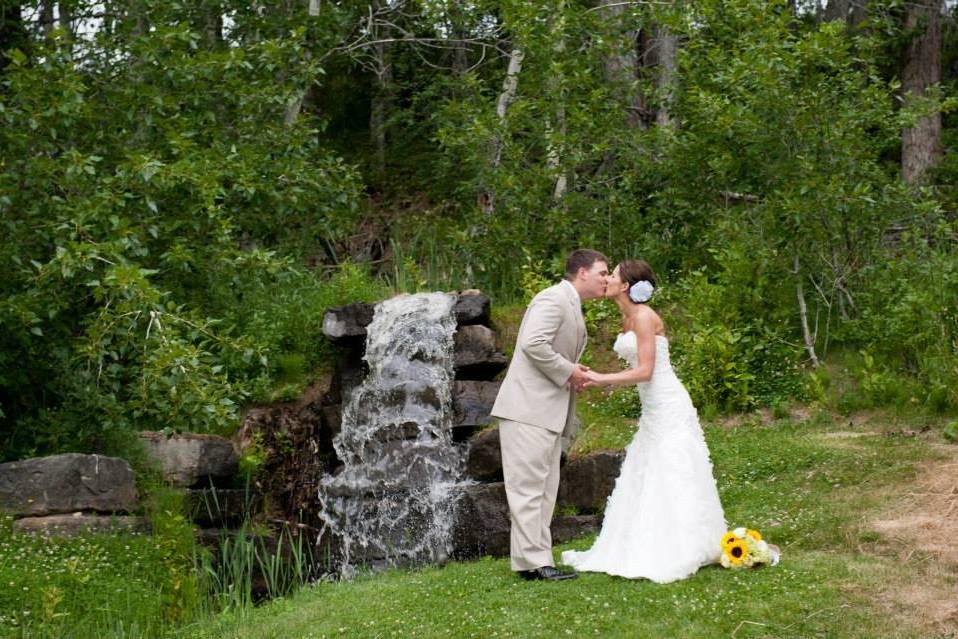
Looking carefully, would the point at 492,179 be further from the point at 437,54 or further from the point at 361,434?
the point at 437,54

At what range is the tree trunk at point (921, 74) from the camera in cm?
1891

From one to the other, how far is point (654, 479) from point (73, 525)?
501 centimetres

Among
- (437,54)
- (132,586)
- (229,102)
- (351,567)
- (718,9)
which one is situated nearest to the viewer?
(132,586)

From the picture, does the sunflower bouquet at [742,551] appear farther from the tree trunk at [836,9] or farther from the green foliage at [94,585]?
the tree trunk at [836,9]

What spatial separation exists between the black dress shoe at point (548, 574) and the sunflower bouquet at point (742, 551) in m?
1.01

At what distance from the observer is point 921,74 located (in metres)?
19.3

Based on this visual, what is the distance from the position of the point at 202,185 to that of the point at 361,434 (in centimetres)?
363

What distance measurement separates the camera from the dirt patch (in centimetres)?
692

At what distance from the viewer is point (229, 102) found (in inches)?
496

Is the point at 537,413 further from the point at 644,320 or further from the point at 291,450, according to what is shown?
the point at 291,450

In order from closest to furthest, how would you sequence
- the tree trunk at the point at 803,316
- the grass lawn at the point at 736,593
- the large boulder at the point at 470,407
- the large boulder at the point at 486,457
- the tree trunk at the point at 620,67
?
the grass lawn at the point at 736,593
the large boulder at the point at 486,457
the large boulder at the point at 470,407
the tree trunk at the point at 803,316
the tree trunk at the point at 620,67

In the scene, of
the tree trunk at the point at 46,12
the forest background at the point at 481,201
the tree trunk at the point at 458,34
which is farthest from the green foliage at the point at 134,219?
the tree trunk at the point at 458,34

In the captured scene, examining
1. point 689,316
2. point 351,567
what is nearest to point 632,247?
point 689,316

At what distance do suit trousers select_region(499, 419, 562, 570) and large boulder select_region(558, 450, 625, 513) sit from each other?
3.20 m
